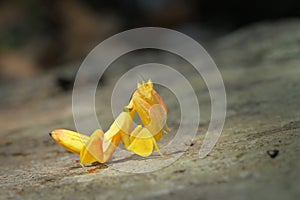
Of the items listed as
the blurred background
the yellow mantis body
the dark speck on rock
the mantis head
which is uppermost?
the blurred background

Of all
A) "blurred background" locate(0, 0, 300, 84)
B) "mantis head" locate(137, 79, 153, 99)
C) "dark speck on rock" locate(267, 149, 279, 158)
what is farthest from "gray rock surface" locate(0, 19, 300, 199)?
"blurred background" locate(0, 0, 300, 84)

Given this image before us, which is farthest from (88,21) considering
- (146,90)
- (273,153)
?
(273,153)

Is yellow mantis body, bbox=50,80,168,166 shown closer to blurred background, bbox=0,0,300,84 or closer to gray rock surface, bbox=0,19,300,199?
gray rock surface, bbox=0,19,300,199

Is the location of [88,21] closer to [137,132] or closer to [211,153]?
[137,132]

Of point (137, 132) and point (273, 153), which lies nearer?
point (273, 153)

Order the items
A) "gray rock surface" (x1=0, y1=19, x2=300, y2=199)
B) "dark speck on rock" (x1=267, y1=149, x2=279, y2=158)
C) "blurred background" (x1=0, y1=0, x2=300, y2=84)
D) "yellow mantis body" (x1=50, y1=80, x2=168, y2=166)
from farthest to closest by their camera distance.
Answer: "blurred background" (x1=0, y1=0, x2=300, y2=84) < "yellow mantis body" (x1=50, y1=80, x2=168, y2=166) < "dark speck on rock" (x1=267, y1=149, x2=279, y2=158) < "gray rock surface" (x1=0, y1=19, x2=300, y2=199)

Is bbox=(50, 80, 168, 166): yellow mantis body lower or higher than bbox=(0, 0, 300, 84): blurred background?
lower

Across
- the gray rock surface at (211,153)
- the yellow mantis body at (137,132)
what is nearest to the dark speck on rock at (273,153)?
the gray rock surface at (211,153)

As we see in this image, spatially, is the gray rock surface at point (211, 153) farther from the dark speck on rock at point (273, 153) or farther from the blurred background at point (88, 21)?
the blurred background at point (88, 21)

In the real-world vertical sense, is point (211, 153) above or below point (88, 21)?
below

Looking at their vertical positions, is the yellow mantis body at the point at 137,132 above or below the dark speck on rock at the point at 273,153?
above
